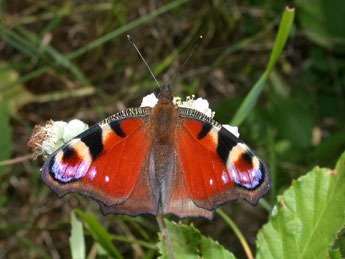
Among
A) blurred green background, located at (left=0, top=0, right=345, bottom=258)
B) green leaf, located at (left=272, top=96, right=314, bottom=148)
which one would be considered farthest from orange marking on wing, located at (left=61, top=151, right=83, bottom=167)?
green leaf, located at (left=272, top=96, right=314, bottom=148)

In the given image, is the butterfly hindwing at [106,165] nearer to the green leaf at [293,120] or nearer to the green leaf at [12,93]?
the green leaf at [293,120]

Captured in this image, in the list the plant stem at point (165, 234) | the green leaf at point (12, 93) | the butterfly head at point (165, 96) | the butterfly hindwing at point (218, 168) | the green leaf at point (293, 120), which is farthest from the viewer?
the green leaf at point (12, 93)

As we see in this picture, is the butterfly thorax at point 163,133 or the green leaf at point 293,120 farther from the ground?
the butterfly thorax at point 163,133

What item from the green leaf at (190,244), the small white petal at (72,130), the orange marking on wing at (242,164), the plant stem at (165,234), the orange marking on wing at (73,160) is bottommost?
the green leaf at (190,244)

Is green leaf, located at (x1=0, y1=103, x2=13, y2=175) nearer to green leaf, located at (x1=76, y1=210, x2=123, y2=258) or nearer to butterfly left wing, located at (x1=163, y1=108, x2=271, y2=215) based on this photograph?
green leaf, located at (x1=76, y1=210, x2=123, y2=258)

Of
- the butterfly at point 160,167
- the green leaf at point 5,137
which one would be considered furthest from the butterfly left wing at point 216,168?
the green leaf at point 5,137

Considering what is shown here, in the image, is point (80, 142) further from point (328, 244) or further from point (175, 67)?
point (175, 67)

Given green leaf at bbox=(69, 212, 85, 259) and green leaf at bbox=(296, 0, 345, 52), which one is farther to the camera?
green leaf at bbox=(296, 0, 345, 52)

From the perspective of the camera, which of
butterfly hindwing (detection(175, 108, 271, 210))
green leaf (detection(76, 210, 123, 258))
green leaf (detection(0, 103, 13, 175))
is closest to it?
butterfly hindwing (detection(175, 108, 271, 210))
